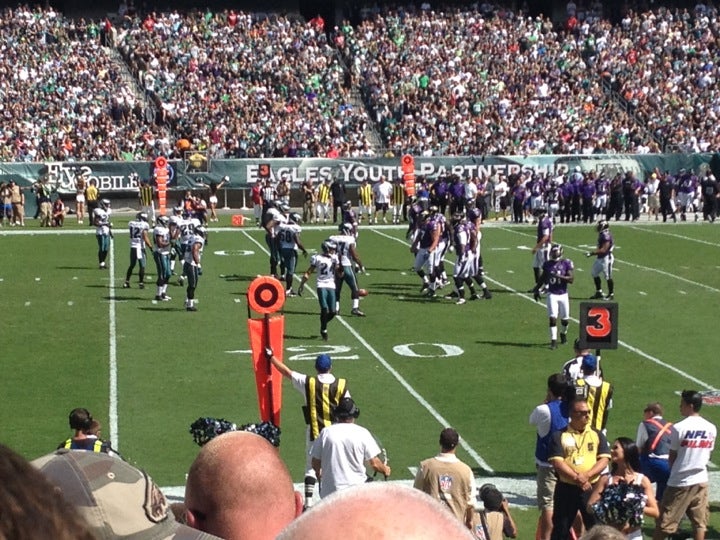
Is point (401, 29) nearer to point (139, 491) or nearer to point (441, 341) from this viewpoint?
point (441, 341)

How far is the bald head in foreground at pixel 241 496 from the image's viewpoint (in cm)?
324

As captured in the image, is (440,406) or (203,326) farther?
(203,326)

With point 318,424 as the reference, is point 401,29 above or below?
above

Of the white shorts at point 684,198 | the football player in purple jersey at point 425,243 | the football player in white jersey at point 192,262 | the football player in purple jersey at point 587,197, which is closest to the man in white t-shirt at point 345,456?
the football player in white jersey at point 192,262

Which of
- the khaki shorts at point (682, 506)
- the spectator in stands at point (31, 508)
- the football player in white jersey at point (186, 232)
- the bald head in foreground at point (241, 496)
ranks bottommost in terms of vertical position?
the khaki shorts at point (682, 506)

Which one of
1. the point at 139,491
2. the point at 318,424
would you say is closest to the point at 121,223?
the point at 318,424

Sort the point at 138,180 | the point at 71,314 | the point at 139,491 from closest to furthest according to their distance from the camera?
the point at 139,491 → the point at 71,314 → the point at 138,180

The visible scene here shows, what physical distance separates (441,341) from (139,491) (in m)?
18.4

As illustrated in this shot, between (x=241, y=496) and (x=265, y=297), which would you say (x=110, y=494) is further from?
(x=265, y=297)

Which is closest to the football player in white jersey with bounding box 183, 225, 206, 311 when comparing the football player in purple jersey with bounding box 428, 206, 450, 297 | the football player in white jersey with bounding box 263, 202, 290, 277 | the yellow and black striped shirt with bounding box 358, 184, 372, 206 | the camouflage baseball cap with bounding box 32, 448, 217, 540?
the football player in white jersey with bounding box 263, 202, 290, 277

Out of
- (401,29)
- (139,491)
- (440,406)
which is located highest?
(401,29)

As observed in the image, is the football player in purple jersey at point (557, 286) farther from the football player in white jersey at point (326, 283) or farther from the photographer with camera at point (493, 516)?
the photographer with camera at point (493, 516)

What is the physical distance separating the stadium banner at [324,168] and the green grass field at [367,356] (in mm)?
10570

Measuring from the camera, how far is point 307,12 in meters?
58.4
